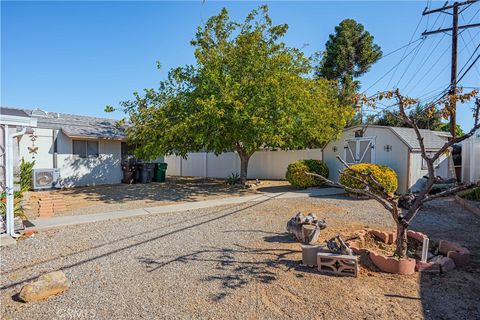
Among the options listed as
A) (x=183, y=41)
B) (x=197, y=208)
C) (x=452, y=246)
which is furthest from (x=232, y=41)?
(x=452, y=246)

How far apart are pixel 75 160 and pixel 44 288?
13.0 metres

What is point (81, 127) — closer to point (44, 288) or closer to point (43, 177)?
point (43, 177)

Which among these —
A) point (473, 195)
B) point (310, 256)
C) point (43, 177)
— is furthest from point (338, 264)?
point (43, 177)

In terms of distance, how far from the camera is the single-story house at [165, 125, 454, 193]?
11.9m

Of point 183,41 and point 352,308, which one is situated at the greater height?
point 183,41

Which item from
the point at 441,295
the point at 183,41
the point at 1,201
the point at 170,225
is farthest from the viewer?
the point at 183,41

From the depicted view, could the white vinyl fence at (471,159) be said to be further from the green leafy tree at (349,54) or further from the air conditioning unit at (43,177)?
the air conditioning unit at (43,177)

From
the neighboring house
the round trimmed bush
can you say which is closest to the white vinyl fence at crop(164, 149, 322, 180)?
the round trimmed bush

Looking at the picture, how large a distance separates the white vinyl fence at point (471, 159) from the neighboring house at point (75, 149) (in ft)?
53.4

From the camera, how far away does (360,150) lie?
13.6 metres

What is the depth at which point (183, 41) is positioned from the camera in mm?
13641

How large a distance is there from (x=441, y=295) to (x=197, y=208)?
6.63 meters

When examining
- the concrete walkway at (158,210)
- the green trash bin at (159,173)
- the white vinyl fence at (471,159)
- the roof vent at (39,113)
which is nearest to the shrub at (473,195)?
the white vinyl fence at (471,159)

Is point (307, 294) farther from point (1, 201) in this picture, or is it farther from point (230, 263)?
point (1, 201)
